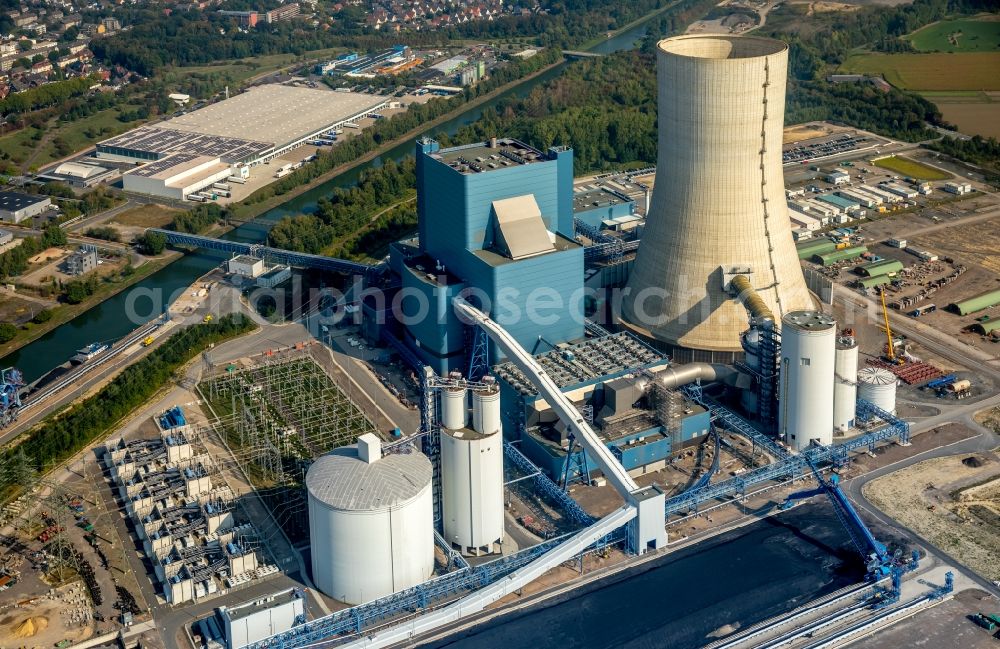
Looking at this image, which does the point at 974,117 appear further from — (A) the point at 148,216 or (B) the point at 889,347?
(A) the point at 148,216

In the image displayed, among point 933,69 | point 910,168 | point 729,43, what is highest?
point 729,43

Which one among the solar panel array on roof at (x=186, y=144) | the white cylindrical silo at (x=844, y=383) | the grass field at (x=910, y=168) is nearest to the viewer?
the white cylindrical silo at (x=844, y=383)

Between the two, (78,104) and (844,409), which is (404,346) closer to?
(844,409)

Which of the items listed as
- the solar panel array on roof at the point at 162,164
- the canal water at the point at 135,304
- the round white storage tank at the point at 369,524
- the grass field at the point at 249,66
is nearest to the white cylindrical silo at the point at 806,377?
the round white storage tank at the point at 369,524

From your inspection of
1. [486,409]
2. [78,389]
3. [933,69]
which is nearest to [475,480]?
[486,409]

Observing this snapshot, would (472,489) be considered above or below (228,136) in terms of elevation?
below

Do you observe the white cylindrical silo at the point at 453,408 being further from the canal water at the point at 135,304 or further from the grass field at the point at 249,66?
the grass field at the point at 249,66
